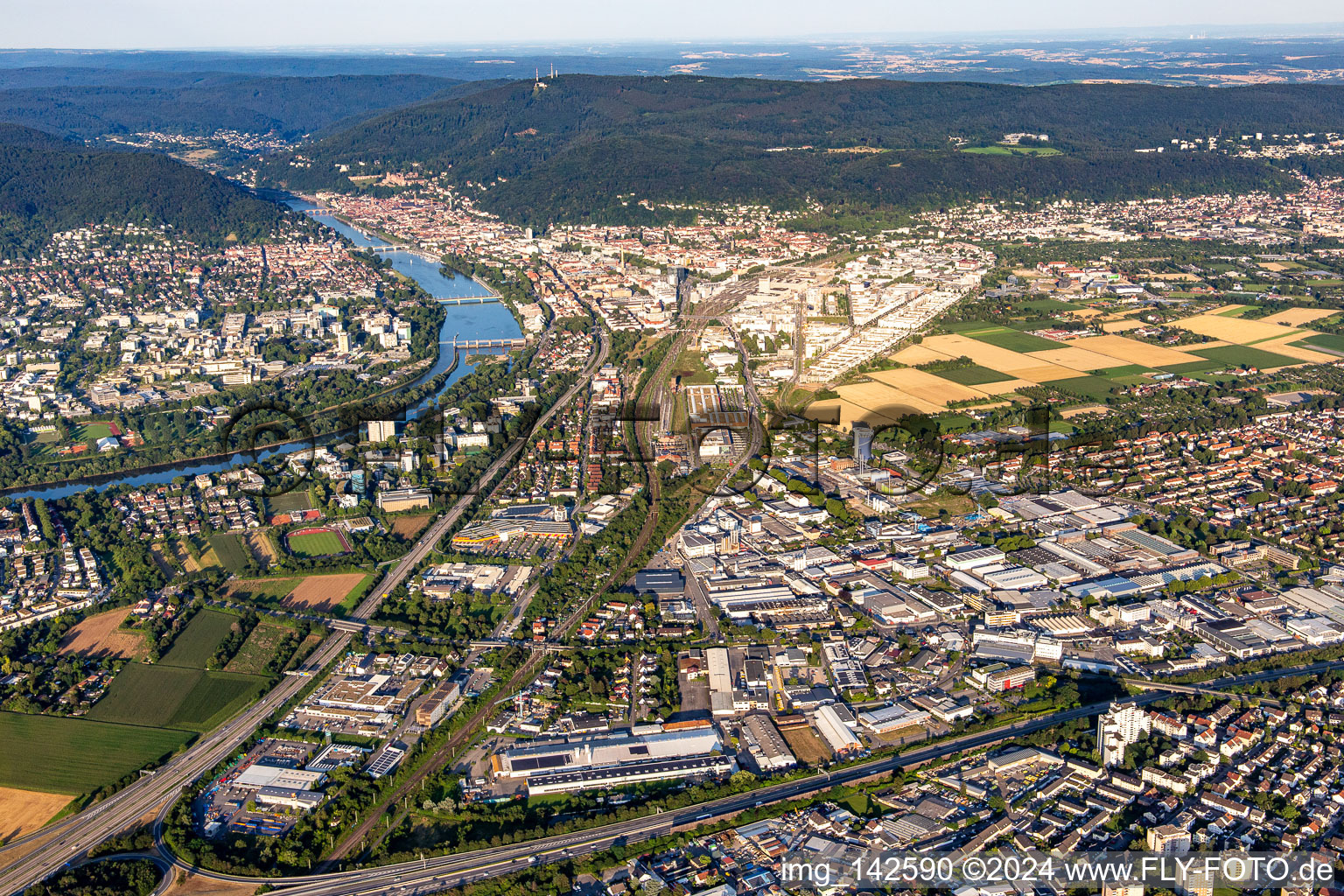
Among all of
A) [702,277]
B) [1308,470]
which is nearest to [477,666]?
[1308,470]

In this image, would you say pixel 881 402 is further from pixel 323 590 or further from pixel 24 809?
pixel 24 809

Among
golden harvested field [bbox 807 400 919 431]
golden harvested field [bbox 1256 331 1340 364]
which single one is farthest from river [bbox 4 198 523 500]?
golden harvested field [bbox 1256 331 1340 364]

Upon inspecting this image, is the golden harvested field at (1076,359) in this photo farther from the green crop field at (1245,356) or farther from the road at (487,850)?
the road at (487,850)

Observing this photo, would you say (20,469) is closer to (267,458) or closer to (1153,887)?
(267,458)

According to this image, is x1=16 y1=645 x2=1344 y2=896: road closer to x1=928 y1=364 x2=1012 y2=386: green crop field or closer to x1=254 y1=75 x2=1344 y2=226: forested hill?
x1=928 y1=364 x2=1012 y2=386: green crop field

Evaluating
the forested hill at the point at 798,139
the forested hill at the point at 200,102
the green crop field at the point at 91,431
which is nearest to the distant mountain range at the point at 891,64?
the forested hill at the point at 200,102

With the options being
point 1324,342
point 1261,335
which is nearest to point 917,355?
point 1261,335
